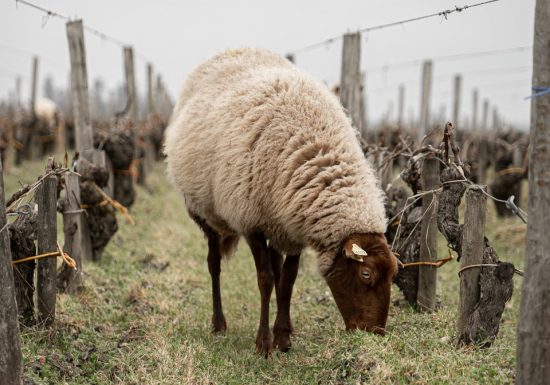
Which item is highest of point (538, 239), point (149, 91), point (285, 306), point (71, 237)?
point (149, 91)

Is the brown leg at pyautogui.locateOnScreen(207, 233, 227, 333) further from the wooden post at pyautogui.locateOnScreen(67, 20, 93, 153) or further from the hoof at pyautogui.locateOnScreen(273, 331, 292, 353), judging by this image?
the wooden post at pyautogui.locateOnScreen(67, 20, 93, 153)

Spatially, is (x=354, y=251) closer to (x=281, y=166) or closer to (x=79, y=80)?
(x=281, y=166)

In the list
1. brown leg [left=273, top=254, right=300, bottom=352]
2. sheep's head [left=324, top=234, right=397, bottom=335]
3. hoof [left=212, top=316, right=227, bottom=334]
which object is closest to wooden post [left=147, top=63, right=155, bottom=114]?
hoof [left=212, top=316, right=227, bottom=334]

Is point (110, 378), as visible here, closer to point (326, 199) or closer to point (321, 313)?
point (326, 199)

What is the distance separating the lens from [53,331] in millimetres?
→ 4555

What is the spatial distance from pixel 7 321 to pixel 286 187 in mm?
2165

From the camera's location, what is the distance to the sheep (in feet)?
14.5

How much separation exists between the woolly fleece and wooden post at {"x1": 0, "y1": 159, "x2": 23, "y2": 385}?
1.92m

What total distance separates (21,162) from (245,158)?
587 inches

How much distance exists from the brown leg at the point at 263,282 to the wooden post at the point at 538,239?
2.34 m

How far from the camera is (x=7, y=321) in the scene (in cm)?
341

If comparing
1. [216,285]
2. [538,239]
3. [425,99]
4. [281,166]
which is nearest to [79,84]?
[216,285]

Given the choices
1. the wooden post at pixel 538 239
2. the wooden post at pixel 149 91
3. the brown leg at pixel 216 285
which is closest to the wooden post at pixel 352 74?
the brown leg at pixel 216 285

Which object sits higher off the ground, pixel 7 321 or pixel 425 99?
pixel 425 99
